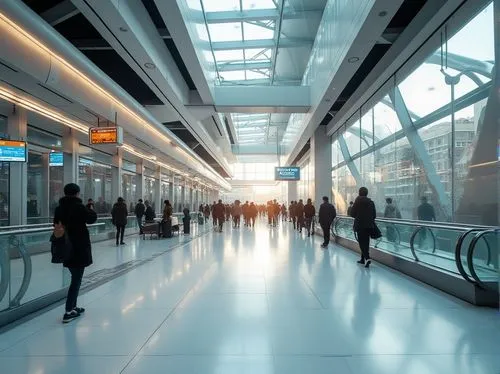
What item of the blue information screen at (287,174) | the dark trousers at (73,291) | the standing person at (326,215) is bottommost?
the dark trousers at (73,291)

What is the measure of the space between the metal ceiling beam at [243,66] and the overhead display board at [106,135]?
6.90 m

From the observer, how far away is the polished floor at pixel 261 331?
3338 mm

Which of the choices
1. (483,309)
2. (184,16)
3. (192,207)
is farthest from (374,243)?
(192,207)

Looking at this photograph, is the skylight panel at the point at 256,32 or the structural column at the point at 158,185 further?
the structural column at the point at 158,185

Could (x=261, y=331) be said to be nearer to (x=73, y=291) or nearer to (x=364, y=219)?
(x=73, y=291)

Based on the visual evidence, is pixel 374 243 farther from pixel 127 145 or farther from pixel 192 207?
pixel 192 207

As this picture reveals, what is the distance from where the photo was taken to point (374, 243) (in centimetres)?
980

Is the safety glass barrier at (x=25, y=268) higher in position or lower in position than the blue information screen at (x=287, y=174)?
lower

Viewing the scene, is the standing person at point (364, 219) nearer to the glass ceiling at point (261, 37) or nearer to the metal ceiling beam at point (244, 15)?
the glass ceiling at point (261, 37)

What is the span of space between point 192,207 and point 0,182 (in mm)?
29425

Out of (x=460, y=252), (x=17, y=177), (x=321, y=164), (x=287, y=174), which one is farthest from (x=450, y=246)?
(x=287, y=174)

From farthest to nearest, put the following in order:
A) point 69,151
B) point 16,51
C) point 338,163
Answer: point 338,163, point 69,151, point 16,51

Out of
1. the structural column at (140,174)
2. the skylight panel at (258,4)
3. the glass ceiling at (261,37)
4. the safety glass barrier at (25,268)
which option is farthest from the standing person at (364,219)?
the structural column at (140,174)

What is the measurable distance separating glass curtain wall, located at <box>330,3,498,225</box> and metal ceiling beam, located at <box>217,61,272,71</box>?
479 centimetres
